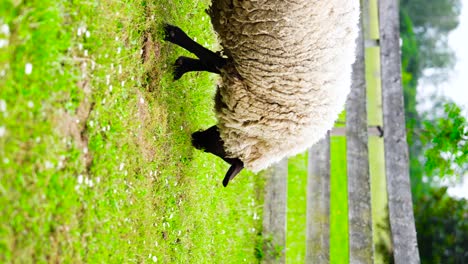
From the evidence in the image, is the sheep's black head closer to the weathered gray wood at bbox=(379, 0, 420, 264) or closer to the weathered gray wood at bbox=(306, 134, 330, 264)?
the weathered gray wood at bbox=(306, 134, 330, 264)

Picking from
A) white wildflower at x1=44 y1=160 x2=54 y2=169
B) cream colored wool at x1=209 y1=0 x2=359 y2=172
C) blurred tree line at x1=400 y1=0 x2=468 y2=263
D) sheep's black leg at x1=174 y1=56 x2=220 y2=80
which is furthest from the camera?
blurred tree line at x1=400 y1=0 x2=468 y2=263

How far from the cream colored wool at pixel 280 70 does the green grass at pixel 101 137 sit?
1.75ft

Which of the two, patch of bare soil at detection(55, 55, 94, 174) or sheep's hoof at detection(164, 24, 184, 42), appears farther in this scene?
sheep's hoof at detection(164, 24, 184, 42)

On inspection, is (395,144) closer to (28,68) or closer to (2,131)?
(28,68)

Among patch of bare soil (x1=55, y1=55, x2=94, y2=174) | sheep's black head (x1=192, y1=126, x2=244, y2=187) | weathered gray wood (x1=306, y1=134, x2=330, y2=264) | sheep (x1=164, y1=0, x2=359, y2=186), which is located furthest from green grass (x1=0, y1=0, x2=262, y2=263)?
weathered gray wood (x1=306, y1=134, x2=330, y2=264)

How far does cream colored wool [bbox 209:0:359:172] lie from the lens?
3721mm

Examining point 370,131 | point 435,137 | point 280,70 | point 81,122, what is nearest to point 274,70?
point 280,70

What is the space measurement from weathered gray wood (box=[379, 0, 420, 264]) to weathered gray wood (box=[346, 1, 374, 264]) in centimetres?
24

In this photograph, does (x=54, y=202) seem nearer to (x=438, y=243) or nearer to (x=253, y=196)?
(x=253, y=196)

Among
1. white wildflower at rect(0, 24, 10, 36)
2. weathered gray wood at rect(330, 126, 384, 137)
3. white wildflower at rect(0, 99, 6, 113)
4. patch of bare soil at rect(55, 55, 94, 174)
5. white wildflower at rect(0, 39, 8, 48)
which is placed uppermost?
white wildflower at rect(0, 24, 10, 36)

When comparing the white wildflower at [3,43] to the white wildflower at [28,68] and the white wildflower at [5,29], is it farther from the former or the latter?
the white wildflower at [28,68]

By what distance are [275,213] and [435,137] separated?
2.04 metres

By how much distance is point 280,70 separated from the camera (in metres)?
3.89

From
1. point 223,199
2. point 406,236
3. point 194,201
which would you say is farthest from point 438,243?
point 194,201
